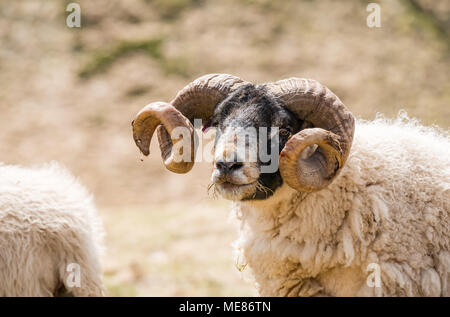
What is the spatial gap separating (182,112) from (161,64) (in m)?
22.1

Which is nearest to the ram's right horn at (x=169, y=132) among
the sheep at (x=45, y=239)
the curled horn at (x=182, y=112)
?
the curled horn at (x=182, y=112)

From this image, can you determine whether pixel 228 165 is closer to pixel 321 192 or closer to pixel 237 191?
pixel 237 191

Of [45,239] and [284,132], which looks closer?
[284,132]

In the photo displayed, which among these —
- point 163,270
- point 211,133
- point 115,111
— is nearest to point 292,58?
point 115,111

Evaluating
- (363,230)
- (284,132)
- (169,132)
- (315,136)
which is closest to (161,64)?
(169,132)

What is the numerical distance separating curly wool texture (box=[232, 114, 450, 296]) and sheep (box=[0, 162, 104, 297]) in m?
1.75

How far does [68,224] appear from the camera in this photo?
6145mm

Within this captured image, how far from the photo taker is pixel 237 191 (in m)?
4.94

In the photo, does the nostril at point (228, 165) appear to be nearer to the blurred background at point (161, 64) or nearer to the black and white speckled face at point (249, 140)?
the black and white speckled face at point (249, 140)

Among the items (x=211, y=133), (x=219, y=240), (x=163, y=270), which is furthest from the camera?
(x=219, y=240)

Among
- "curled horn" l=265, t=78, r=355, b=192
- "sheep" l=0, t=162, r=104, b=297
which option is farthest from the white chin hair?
"sheep" l=0, t=162, r=104, b=297
